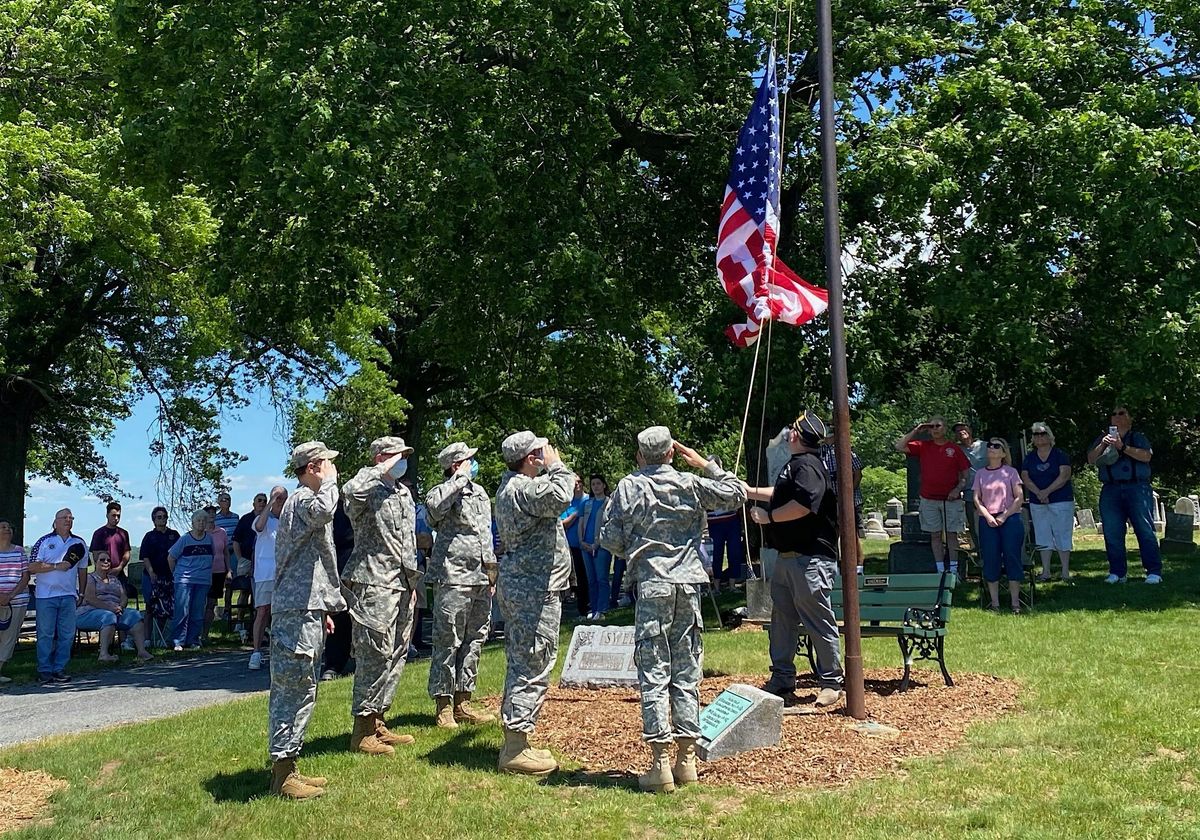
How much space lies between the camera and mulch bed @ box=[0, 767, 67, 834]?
706 centimetres

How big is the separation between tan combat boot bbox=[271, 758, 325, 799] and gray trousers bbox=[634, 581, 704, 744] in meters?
2.08

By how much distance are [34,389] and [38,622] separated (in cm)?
944

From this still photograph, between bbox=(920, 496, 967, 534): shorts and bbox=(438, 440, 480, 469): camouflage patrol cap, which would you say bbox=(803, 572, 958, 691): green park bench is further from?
bbox=(920, 496, 967, 534): shorts

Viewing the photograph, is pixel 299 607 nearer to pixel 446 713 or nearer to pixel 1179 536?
pixel 446 713

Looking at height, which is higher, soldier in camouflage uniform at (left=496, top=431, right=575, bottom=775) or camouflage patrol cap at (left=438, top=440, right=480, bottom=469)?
camouflage patrol cap at (left=438, top=440, right=480, bottom=469)

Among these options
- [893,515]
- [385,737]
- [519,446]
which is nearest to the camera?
[519,446]

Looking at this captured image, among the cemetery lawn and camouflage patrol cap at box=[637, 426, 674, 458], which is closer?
the cemetery lawn

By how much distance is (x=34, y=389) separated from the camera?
21734 millimetres

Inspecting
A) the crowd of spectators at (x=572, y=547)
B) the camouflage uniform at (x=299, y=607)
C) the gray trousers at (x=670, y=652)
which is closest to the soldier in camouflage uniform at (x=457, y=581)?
the camouflage uniform at (x=299, y=607)

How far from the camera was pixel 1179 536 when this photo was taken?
19516 mm

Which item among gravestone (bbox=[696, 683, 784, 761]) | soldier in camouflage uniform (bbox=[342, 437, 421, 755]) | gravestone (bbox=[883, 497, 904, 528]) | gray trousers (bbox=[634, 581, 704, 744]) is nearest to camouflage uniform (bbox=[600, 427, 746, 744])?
gray trousers (bbox=[634, 581, 704, 744])

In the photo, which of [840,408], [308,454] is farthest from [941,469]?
[308,454]

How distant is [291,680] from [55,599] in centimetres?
815

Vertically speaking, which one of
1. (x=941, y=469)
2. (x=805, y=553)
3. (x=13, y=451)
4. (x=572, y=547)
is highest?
(x=13, y=451)
